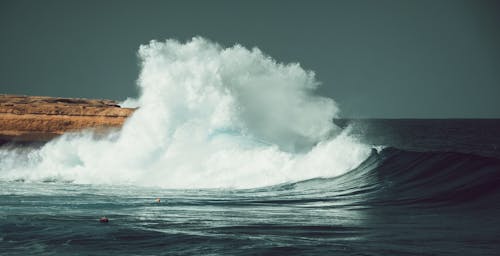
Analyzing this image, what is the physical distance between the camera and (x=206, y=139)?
30344 mm

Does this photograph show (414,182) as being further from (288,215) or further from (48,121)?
(48,121)

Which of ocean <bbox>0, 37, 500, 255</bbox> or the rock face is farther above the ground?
the rock face

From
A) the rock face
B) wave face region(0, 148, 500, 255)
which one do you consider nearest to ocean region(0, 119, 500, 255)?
wave face region(0, 148, 500, 255)

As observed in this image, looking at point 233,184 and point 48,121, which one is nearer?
point 233,184

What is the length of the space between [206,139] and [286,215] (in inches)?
574

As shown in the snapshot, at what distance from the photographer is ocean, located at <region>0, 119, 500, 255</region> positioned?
1200 centimetres

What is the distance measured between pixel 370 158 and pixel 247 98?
861 cm

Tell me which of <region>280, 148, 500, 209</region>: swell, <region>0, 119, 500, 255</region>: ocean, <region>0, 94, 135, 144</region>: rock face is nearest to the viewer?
<region>0, 119, 500, 255</region>: ocean

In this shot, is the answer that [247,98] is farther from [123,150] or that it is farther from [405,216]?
[405,216]

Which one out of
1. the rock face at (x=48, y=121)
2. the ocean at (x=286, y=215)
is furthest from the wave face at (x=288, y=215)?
the rock face at (x=48, y=121)

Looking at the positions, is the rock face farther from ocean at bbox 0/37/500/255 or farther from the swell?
the swell

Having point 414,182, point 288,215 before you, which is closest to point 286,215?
point 288,215

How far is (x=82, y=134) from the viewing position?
37.9 meters

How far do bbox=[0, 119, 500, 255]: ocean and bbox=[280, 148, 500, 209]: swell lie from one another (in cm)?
4
